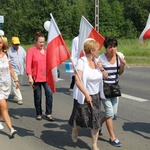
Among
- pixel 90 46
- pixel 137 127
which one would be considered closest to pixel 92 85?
pixel 90 46

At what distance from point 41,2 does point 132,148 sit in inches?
2225

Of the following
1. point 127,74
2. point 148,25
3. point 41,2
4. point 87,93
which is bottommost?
point 127,74

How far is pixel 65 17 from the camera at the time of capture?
61.9m

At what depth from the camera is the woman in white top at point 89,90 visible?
511 centimetres

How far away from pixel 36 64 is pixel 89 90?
7.10 ft

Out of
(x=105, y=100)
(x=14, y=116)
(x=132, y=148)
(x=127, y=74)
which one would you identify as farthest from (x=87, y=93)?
(x=127, y=74)

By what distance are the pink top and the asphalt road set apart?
2.83 ft

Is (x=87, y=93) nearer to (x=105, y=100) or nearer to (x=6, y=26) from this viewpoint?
(x=105, y=100)

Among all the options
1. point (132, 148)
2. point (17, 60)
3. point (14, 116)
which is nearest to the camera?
point (132, 148)

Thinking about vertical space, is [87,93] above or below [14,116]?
above

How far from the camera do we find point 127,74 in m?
15.3

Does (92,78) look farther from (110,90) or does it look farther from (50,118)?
(50,118)

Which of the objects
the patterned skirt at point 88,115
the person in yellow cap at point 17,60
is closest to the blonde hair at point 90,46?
the patterned skirt at point 88,115

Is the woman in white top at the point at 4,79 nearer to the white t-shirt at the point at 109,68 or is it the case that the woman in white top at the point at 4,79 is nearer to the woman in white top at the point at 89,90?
the woman in white top at the point at 89,90
